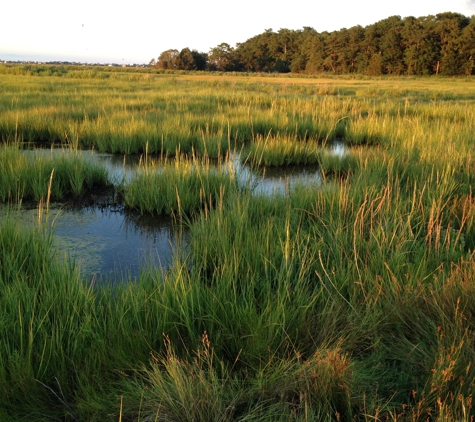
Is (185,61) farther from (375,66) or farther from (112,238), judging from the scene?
(112,238)

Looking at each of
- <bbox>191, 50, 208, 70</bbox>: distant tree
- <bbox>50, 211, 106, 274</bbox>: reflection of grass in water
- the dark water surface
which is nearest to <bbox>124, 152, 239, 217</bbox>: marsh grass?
the dark water surface

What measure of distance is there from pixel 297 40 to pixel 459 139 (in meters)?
62.4

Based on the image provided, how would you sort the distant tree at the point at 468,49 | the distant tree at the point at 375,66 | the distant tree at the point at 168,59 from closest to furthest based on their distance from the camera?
the distant tree at the point at 468,49, the distant tree at the point at 375,66, the distant tree at the point at 168,59

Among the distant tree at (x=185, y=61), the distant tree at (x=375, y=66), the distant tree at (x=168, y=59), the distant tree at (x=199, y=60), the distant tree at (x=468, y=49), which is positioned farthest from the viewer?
the distant tree at (x=199, y=60)

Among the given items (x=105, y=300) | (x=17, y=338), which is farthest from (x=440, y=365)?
(x=17, y=338)

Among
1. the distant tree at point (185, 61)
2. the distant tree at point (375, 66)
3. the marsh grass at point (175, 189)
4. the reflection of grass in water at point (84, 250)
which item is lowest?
the reflection of grass in water at point (84, 250)

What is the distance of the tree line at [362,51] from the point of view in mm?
40188

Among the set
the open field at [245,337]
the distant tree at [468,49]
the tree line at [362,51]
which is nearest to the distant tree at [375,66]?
the tree line at [362,51]

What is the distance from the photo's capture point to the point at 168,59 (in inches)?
2078

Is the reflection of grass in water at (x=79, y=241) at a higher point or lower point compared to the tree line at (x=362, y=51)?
lower

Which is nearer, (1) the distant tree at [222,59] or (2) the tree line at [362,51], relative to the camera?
(2) the tree line at [362,51]

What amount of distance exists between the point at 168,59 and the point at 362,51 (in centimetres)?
2378

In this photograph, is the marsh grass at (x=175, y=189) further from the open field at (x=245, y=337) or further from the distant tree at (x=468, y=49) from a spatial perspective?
the distant tree at (x=468, y=49)

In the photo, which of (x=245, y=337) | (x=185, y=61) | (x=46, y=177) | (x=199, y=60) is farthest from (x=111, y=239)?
(x=199, y=60)
